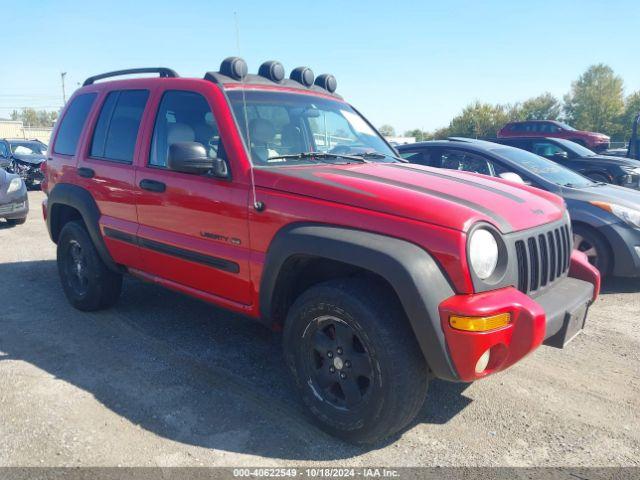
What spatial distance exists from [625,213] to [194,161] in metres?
4.51

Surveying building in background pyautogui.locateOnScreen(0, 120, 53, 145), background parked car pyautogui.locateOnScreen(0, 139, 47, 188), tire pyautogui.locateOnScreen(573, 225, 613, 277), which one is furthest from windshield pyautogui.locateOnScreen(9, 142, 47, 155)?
building in background pyautogui.locateOnScreen(0, 120, 53, 145)

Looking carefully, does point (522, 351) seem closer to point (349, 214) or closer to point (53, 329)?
point (349, 214)

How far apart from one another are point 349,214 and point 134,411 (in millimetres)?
1728

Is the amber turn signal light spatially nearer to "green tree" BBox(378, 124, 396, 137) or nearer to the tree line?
"green tree" BBox(378, 124, 396, 137)

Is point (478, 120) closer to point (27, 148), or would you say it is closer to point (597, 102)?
point (597, 102)

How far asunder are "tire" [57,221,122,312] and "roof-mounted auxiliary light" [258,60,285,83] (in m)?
2.10

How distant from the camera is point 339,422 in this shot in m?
2.76

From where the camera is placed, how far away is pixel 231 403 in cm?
315

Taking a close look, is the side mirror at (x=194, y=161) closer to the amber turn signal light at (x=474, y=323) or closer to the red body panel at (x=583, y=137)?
the amber turn signal light at (x=474, y=323)

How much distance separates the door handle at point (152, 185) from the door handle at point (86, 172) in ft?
2.63

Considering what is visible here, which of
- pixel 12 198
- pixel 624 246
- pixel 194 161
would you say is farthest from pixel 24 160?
pixel 624 246

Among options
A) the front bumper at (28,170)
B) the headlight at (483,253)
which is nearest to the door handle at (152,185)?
the headlight at (483,253)

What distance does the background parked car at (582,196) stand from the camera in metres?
5.32

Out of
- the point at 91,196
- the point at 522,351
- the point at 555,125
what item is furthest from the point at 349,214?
the point at 555,125
